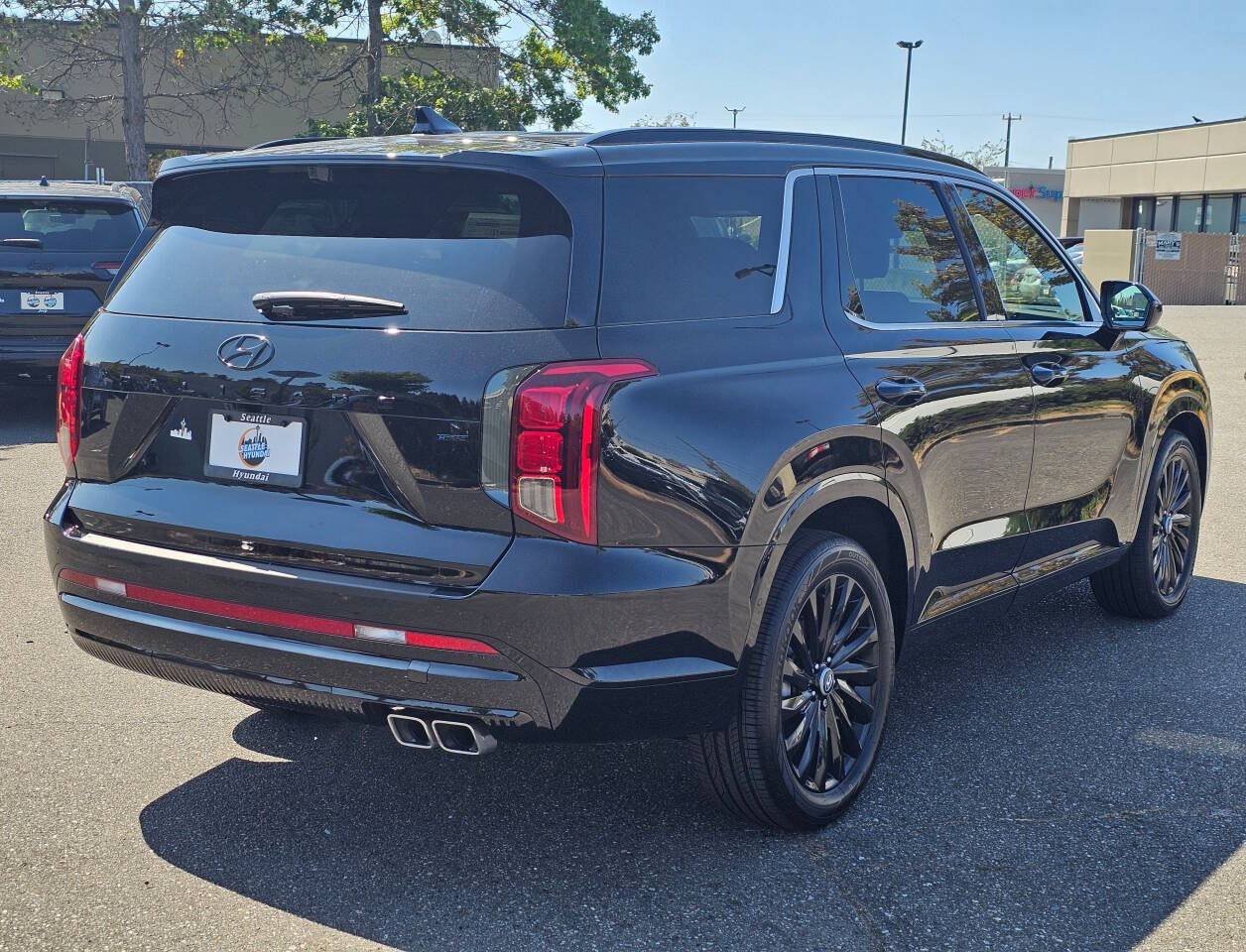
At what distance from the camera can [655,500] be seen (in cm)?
307

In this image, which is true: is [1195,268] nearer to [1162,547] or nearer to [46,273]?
[46,273]

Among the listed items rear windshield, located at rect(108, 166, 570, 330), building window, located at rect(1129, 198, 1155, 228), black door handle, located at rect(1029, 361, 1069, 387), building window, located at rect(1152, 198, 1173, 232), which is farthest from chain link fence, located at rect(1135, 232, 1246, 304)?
rear windshield, located at rect(108, 166, 570, 330)

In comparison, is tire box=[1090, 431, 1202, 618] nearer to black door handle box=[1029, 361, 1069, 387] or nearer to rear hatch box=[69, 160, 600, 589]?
black door handle box=[1029, 361, 1069, 387]

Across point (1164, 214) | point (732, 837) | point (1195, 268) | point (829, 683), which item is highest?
point (1164, 214)

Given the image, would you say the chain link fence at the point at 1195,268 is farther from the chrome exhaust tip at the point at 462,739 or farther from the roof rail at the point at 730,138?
the chrome exhaust tip at the point at 462,739

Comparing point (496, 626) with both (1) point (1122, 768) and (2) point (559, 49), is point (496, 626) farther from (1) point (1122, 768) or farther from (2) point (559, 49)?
(2) point (559, 49)

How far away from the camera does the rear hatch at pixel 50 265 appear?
10516mm

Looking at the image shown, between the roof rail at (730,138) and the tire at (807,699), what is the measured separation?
3.64 feet

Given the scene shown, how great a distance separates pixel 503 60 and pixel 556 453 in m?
26.2

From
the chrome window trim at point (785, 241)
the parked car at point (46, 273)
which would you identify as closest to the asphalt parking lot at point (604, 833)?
the chrome window trim at point (785, 241)

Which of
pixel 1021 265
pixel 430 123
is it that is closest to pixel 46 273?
pixel 430 123

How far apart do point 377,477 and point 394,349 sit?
292 millimetres

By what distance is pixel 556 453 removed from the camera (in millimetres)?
2959

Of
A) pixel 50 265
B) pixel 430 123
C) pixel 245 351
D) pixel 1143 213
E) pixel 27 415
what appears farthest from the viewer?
pixel 1143 213
